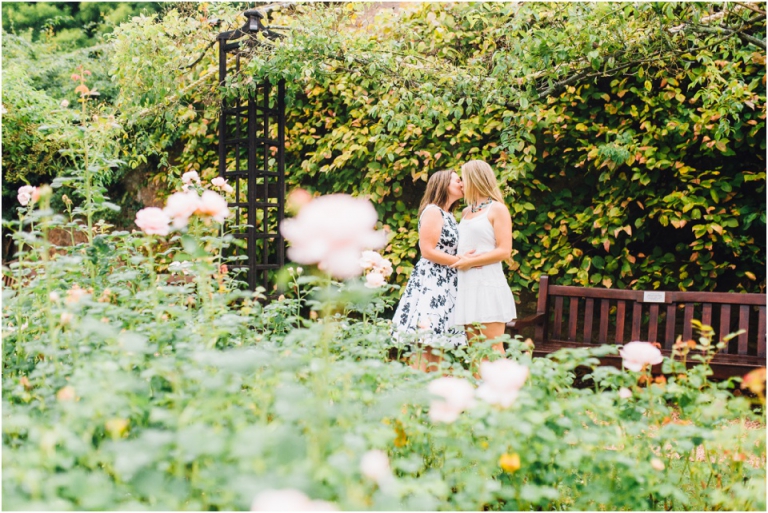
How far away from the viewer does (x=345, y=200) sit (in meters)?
1.25

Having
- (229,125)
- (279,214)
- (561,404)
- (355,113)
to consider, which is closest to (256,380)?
(561,404)

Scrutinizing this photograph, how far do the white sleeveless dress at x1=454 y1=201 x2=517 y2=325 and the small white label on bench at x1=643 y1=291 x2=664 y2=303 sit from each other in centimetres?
93

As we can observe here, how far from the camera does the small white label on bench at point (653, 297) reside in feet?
12.2

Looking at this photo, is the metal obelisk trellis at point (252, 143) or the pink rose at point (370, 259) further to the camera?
the metal obelisk trellis at point (252, 143)

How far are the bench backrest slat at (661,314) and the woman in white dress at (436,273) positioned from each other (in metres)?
0.76

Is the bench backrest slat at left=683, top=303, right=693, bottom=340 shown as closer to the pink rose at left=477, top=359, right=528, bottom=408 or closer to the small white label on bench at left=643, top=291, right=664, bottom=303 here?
the small white label on bench at left=643, top=291, right=664, bottom=303

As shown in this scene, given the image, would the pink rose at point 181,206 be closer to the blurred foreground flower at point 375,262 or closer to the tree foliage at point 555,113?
the blurred foreground flower at point 375,262

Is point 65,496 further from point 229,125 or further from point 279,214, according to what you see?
point 229,125

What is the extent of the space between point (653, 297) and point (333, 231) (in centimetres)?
309

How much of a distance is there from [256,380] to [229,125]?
4.27 m

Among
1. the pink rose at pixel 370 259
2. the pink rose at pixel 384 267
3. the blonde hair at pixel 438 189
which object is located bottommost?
the pink rose at pixel 384 267

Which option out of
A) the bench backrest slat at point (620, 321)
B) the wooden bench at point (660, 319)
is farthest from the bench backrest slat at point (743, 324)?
the bench backrest slat at point (620, 321)

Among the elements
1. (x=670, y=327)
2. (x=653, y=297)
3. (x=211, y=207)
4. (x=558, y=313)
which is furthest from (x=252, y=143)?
(x=670, y=327)

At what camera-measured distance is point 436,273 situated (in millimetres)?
3559
